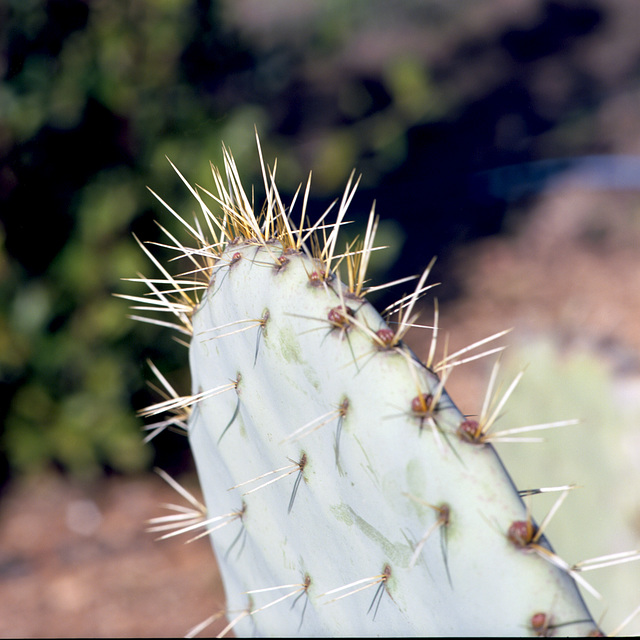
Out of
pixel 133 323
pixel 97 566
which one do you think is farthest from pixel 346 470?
pixel 97 566

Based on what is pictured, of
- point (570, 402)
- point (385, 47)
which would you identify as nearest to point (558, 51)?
point (385, 47)

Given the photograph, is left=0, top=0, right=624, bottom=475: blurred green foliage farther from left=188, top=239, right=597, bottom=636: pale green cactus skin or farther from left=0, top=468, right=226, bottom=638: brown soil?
left=188, top=239, right=597, bottom=636: pale green cactus skin

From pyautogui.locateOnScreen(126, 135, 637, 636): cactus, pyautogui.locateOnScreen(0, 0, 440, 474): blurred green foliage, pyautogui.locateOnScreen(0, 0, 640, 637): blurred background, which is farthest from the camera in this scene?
pyautogui.locateOnScreen(0, 0, 440, 474): blurred green foliage

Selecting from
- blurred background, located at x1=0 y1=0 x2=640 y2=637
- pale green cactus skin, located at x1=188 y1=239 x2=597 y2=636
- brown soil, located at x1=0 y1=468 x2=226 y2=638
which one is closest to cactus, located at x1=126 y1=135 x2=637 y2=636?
pale green cactus skin, located at x1=188 y1=239 x2=597 y2=636

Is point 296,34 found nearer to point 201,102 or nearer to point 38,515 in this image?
point 201,102

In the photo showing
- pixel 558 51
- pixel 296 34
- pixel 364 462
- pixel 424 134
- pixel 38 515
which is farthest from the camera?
pixel 558 51

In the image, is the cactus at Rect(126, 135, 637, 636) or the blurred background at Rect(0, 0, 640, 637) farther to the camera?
the blurred background at Rect(0, 0, 640, 637)

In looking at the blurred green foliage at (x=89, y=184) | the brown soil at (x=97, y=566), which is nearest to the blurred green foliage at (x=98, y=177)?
the blurred green foliage at (x=89, y=184)
